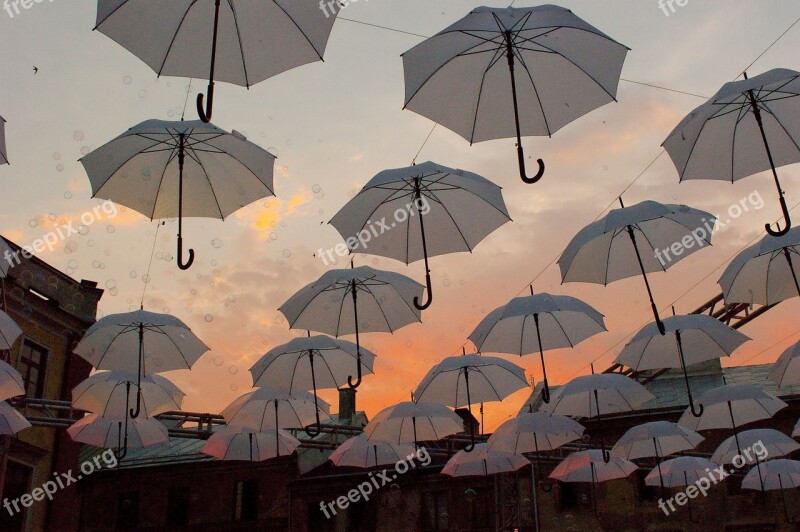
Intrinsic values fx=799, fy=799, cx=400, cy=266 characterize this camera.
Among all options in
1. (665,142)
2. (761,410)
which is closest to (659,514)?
(761,410)

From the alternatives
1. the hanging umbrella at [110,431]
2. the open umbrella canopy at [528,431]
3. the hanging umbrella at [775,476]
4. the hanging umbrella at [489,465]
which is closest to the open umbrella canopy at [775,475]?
the hanging umbrella at [775,476]

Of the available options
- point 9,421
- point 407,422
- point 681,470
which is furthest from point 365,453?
point 9,421

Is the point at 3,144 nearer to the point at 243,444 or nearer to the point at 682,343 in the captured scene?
the point at 682,343

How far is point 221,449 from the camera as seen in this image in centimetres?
2077

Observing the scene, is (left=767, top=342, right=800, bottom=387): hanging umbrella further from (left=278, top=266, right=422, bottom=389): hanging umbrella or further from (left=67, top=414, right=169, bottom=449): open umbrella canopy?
(left=67, top=414, right=169, bottom=449): open umbrella canopy

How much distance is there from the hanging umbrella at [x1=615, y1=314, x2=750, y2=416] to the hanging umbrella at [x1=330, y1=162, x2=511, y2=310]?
16.5 feet

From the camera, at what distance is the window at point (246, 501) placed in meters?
31.8

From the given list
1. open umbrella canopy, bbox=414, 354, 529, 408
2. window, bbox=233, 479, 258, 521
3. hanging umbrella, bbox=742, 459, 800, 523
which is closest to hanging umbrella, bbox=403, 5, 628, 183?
open umbrella canopy, bbox=414, 354, 529, 408

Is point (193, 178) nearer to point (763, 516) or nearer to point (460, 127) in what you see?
point (460, 127)

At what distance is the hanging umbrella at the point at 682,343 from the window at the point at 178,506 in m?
22.3

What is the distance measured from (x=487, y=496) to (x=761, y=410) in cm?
1339

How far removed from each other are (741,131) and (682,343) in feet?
21.8

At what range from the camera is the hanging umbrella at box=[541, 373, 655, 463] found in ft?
56.6

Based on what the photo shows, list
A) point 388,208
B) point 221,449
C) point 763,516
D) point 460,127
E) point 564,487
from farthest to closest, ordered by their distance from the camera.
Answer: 1. point 564,487
2. point 763,516
3. point 221,449
4. point 388,208
5. point 460,127
